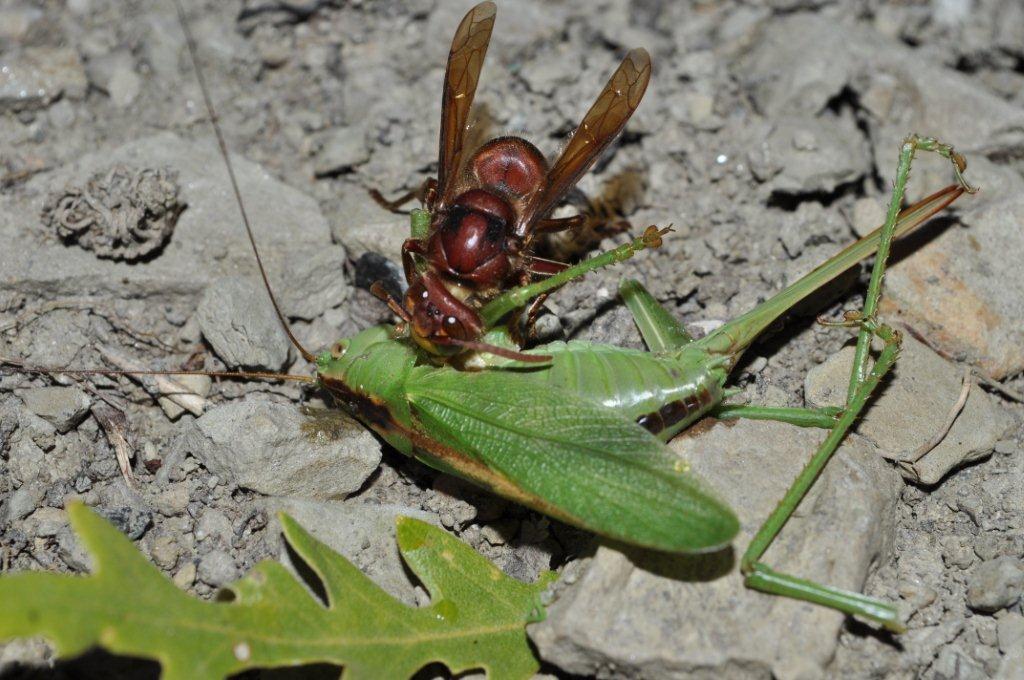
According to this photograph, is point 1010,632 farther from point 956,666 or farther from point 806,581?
point 806,581

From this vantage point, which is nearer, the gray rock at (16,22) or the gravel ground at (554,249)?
the gravel ground at (554,249)

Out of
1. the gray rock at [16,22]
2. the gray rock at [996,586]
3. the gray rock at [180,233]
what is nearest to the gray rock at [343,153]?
the gray rock at [180,233]

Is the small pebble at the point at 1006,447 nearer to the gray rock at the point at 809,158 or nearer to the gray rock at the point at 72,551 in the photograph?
the gray rock at the point at 809,158

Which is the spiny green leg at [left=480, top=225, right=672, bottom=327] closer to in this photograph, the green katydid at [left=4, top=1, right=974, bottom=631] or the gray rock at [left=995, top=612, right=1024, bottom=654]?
the green katydid at [left=4, top=1, right=974, bottom=631]

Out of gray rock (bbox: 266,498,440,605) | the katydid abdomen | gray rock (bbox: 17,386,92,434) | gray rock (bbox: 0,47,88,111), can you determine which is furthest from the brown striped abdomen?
gray rock (bbox: 0,47,88,111)

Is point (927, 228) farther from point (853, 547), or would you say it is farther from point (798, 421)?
point (853, 547)

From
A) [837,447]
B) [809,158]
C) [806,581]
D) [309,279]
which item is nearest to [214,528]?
[309,279]
